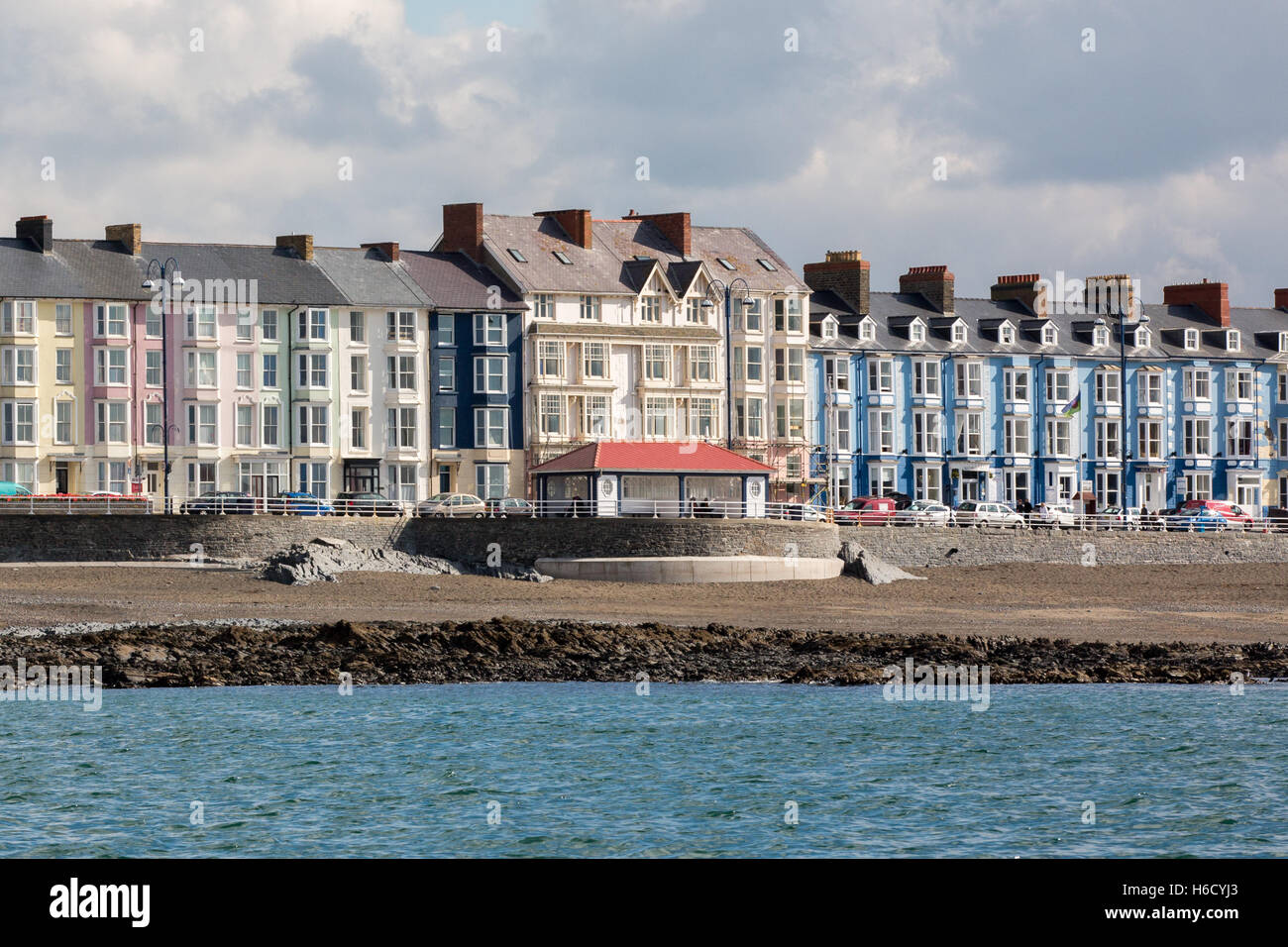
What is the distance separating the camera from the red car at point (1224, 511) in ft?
245

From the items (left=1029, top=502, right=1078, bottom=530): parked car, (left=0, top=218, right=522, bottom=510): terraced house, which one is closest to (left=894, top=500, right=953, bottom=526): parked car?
(left=1029, top=502, right=1078, bottom=530): parked car

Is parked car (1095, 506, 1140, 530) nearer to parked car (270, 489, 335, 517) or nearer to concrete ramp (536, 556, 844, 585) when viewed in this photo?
concrete ramp (536, 556, 844, 585)

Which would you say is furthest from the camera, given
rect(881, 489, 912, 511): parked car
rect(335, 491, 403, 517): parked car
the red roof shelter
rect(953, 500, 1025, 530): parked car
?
rect(881, 489, 912, 511): parked car

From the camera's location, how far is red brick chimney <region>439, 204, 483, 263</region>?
80688 mm

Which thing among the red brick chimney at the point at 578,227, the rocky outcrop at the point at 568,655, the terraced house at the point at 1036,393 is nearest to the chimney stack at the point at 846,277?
the terraced house at the point at 1036,393

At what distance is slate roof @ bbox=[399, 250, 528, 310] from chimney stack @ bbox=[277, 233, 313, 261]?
3.96 m

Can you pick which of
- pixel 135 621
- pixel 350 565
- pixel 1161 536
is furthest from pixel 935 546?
pixel 135 621

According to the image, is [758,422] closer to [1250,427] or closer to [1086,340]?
[1086,340]

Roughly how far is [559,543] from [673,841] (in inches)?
1502

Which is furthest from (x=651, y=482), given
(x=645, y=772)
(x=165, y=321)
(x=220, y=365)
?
(x=645, y=772)

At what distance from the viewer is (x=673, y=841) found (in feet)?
68.3

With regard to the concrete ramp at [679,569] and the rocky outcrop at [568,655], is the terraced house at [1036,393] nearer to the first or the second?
the concrete ramp at [679,569]
